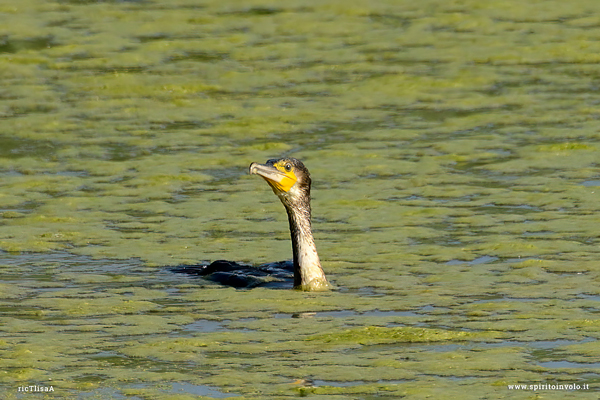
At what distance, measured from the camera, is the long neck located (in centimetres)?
887

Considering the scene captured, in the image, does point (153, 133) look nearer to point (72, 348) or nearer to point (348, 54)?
point (348, 54)

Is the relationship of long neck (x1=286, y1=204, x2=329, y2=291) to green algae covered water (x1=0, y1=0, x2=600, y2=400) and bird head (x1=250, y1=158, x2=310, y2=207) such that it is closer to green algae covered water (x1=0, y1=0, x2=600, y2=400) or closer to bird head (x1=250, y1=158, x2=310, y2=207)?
bird head (x1=250, y1=158, x2=310, y2=207)

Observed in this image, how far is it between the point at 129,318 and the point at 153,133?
21.2 feet

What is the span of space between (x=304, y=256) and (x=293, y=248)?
0.49 ft

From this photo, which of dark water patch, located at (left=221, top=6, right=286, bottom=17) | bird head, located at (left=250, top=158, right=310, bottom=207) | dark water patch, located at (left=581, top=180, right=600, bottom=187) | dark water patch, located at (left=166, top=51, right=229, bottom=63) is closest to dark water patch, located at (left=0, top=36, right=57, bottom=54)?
dark water patch, located at (left=166, top=51, right=229, bottom=63)

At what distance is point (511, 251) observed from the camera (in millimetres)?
9609

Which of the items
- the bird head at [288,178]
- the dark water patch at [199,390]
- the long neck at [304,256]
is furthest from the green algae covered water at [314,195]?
the bird head at [288,178]

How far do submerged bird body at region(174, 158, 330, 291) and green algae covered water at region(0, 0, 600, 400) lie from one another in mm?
198

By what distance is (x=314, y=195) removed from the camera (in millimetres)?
11648

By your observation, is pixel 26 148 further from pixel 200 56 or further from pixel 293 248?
pixel 293 248

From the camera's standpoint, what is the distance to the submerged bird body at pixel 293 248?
8.87 m

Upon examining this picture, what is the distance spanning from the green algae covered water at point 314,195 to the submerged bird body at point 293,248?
0.65ft

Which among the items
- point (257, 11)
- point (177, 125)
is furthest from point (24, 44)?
point (177, 125)

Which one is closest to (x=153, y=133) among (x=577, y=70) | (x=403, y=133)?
(x=403, y=133)
